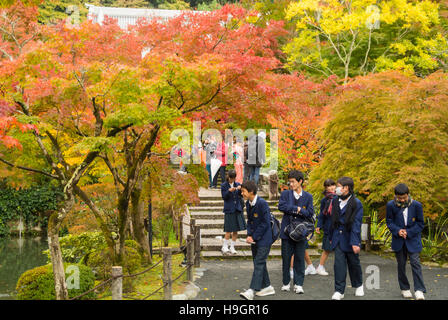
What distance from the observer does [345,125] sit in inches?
437

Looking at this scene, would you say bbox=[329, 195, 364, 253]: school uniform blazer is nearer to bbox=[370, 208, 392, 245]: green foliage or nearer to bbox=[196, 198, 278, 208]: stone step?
bbox=[370, 208, 392, 245]: green foliage

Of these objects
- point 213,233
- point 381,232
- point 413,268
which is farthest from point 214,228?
point 413,268

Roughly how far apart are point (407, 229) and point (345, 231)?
98cm

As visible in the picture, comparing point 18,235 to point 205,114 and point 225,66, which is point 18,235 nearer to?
point 205,114

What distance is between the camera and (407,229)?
683 centimetres

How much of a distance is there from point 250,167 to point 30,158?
6.64 meters

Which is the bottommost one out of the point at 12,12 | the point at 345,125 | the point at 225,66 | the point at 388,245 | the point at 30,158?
the point at 388,245

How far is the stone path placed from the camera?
24.0 ft

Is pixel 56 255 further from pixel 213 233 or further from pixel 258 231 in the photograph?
pixel 213 233

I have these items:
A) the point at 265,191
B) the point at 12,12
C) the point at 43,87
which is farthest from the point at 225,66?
the point at 265,191

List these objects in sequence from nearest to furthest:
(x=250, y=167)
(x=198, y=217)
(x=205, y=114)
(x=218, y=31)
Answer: (x=205, y=114) < (x=218, y=31) < (x=198, y=217) < (x=250, y=167)

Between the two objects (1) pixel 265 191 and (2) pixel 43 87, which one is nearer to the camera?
(2) pixel 43 87

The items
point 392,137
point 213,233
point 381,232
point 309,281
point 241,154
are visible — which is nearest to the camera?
point 309,281

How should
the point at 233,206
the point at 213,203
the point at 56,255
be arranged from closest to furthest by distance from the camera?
1. the point at 56,255
2. the point at 233,206
3. the point at 213,203
